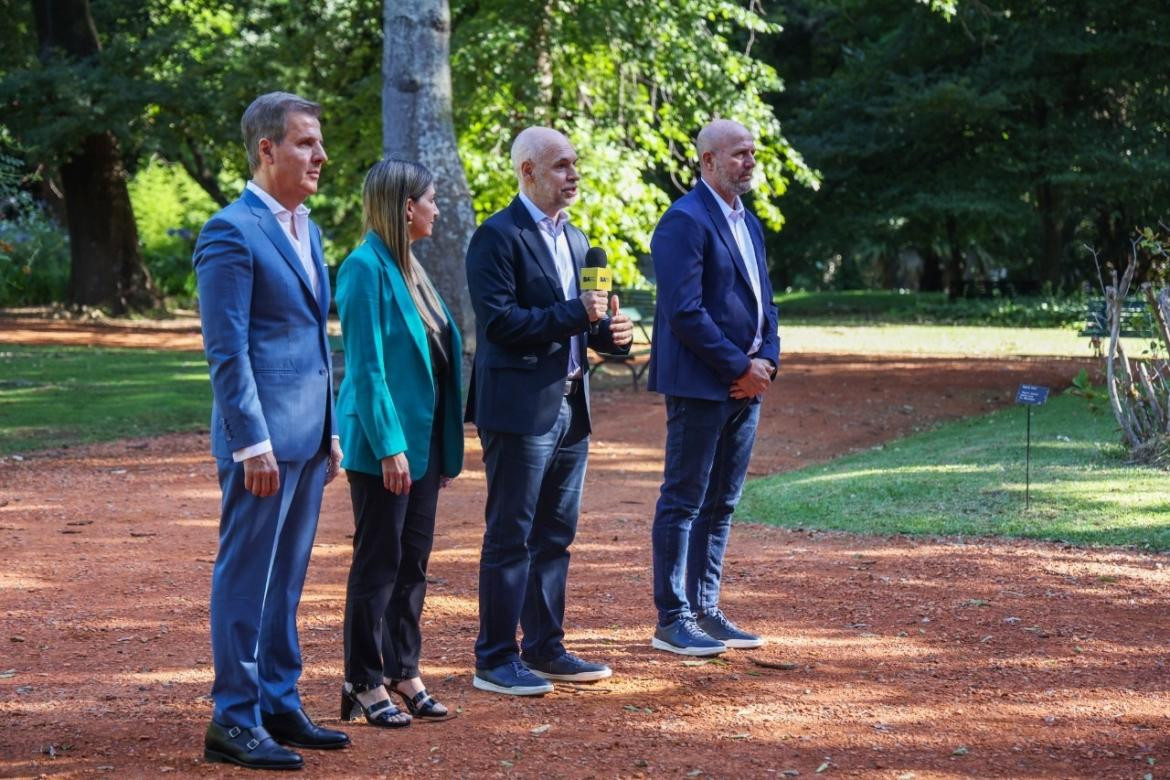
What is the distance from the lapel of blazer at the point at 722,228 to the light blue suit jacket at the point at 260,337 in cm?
205

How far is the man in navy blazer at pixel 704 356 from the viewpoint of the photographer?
6270mm

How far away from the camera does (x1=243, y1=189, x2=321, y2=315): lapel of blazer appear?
4.77m

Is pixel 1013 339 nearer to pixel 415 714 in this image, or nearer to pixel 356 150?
pixel 356 150

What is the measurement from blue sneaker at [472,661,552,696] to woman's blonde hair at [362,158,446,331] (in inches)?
56.1

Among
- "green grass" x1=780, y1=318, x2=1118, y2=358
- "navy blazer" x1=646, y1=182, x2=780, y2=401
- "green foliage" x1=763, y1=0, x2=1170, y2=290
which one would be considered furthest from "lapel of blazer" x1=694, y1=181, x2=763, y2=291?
"green foliage" x1=763, y1=0, x2=1170, y2=290

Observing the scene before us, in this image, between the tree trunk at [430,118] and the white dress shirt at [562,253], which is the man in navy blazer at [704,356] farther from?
the tree trunk at [430,118]

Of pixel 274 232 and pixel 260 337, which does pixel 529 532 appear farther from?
pixel 274 232

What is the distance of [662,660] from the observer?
6.28 metres

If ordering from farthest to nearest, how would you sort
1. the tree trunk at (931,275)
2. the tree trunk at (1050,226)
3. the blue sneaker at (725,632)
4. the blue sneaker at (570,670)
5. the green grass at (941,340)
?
the tree trunk at (931,275) → the tree trunk at (1050,226) → the green grass at (941,340) → the blue sneaker at (725,632) → the blue sneaker at (570,670)

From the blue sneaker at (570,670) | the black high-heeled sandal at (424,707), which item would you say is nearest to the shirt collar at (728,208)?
the blue sneaker at (570,670)

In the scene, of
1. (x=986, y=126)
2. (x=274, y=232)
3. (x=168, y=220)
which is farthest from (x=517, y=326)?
(x=168, y=220)

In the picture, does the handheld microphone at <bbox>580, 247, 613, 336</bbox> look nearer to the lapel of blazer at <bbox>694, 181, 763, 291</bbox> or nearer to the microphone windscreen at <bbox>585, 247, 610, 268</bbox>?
the microphone windscreen at <bbox>585, 247, 610, 268</bbox>

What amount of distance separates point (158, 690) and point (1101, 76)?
29953 mm

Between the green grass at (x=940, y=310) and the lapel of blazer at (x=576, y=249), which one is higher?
the lapel of blazer at (x=576, y=249)
